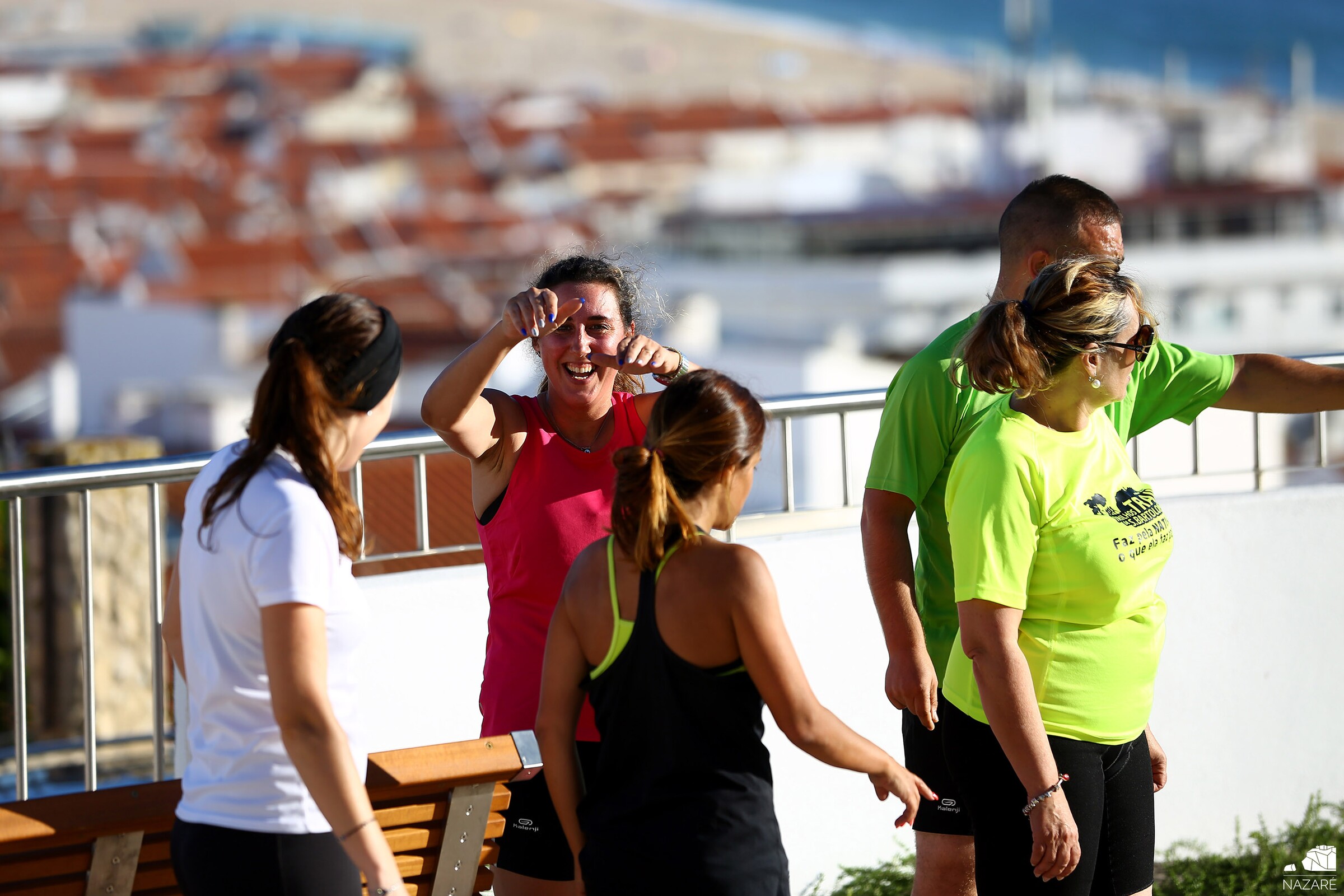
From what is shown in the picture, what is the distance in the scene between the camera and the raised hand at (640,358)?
8.85 ft

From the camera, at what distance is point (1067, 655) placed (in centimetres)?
240

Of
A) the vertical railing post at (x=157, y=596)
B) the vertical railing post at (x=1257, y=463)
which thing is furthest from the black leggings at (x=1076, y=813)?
the vertical railing post at (x=1257, y=463)

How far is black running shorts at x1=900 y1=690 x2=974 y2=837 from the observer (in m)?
2.84

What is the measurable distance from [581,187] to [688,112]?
44.8 ft

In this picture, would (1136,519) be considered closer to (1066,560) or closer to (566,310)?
(1066,560)

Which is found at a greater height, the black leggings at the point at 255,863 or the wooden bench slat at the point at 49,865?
the black leggings at the point at 255,863

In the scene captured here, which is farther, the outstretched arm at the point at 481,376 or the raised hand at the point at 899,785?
the outstretched arm at the point at 481,376

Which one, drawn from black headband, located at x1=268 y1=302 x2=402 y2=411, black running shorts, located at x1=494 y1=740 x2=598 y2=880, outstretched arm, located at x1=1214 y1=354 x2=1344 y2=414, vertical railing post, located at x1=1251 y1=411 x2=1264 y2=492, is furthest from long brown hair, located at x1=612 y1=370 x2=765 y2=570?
vertical railing post, located at x1=1251 y1=411 x2=1264 y2=492

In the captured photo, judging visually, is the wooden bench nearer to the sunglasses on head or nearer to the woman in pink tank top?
the woman in pink tank top

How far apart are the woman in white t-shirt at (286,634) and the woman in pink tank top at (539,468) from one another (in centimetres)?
55

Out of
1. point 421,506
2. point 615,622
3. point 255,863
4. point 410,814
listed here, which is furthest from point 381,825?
point 421,506

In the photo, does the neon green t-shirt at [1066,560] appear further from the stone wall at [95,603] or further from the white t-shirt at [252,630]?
the stone wall at [95,603]

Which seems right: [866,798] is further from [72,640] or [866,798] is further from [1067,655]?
[72,640]

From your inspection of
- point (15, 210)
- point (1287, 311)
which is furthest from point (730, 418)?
point (15, 210)
